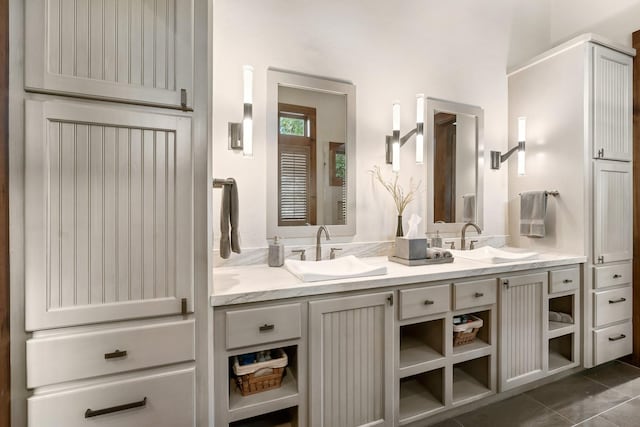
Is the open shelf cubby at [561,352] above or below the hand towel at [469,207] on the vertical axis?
below

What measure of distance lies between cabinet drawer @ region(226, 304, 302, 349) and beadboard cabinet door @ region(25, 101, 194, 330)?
198 mm

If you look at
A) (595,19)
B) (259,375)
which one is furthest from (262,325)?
(595,19)

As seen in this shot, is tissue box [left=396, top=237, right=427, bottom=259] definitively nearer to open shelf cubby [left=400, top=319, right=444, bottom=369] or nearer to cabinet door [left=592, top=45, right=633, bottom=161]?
open shelf cubby [left=400, top=319, right=444, bottom=369]

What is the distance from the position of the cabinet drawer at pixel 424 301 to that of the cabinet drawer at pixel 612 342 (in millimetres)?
1413

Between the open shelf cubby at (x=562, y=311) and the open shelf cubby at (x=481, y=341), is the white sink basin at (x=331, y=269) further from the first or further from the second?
the open shelf cubby at (x=562, y=311)

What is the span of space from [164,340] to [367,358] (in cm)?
90

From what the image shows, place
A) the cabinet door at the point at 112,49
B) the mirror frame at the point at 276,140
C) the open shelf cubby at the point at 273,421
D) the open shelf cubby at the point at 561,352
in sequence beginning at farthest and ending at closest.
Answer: the open shelf cubby at the point at 561,352 < the mirror frame at the point at 276,140 < the open shelf cubby at the point at 273,421 < the cabinet door at the point at 112,49

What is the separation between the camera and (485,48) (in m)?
2.59

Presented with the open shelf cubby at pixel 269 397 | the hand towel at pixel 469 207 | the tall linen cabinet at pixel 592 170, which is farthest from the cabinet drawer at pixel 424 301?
the tall linen cabinet at pixel 592 170

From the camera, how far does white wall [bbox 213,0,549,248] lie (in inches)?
72.0

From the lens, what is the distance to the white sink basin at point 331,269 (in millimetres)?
1447

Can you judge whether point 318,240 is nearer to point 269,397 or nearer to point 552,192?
point 269,397

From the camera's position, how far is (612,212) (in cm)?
229

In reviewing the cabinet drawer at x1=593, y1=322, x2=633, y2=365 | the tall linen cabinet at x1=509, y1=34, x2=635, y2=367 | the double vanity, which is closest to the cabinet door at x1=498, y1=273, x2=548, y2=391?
the double vanity
